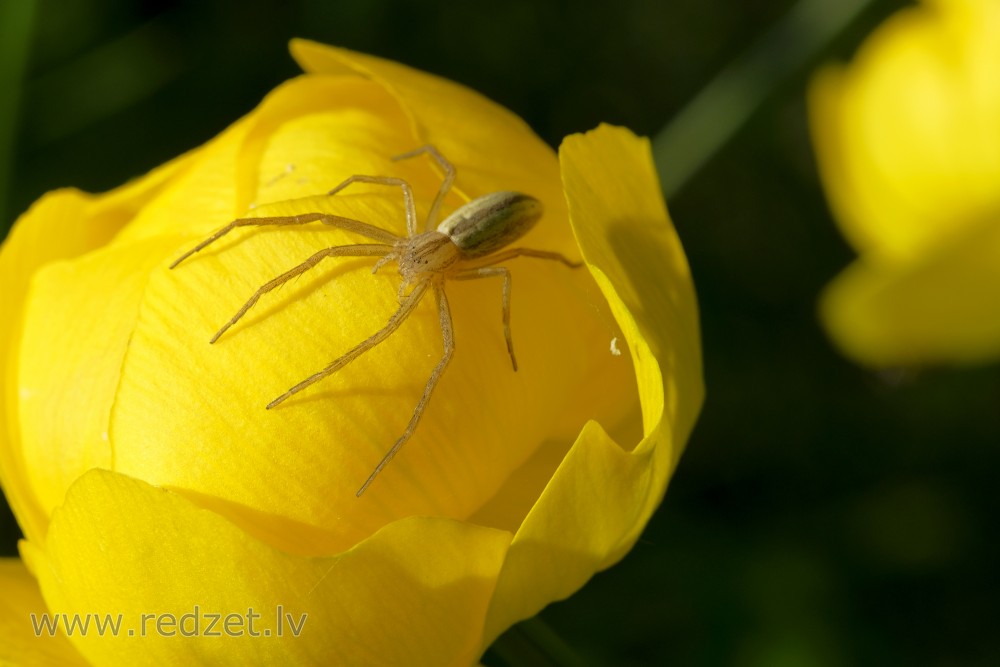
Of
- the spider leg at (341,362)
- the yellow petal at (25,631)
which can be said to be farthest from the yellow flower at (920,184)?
the yellow petal at (25,631)

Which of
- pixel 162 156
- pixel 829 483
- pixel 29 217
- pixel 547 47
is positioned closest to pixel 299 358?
pixel 29 217

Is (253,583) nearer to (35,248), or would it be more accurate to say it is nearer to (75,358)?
(75,358)

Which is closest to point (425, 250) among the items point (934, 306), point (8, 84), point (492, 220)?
point (492, 220)

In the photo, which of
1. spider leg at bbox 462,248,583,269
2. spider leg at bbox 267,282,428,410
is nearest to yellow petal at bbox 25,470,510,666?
spider leg at bbox 267,282,428,410

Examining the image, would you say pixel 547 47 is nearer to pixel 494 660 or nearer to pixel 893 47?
pixel 893 47

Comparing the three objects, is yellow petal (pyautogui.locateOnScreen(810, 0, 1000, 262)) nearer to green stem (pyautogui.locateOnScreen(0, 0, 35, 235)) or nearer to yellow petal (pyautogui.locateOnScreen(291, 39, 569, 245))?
yellow petal (pyautogui.locateOnScreen(291, 39, 569, 245))

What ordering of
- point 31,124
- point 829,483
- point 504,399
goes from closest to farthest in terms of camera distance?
point 504,399 → point 829,483 → point 31,124
